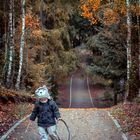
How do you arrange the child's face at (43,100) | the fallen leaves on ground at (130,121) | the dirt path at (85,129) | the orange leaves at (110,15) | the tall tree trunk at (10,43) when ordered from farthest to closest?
the tall tree trunk at (10,43) → the orange leaves at (110,15) → the fallen leaves on ground at (130,121) → the dirt path at (85,129) → the child's face at (43,100)

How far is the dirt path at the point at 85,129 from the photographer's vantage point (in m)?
12.1

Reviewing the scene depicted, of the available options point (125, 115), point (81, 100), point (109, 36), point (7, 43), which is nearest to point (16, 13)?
point (7, 43)

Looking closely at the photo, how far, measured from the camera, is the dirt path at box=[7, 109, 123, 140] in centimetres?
1210

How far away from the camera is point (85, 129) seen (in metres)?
13.6

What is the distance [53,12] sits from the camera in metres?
33.1

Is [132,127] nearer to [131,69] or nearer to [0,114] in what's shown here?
[0,114]

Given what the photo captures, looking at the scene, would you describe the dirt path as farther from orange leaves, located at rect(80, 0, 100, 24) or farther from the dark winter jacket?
orange leaves, located at rect(80, 0, 100, 24)

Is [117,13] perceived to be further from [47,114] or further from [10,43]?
[47,114]

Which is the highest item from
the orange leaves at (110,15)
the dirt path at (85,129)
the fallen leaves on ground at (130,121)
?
the orange leaves at (110,15)

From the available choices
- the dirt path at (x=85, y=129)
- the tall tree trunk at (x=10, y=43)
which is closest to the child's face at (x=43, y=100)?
the dirt path at (x=85, y=129)

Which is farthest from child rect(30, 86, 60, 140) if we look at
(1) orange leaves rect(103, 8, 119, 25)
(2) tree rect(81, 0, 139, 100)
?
(1) orange leaves rect(103, 8, 119, 25)

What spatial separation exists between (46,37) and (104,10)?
41.0 feet

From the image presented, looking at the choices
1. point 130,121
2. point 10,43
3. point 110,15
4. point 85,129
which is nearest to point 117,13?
point 110,15

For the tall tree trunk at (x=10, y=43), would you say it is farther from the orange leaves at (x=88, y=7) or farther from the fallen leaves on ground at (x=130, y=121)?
the fallen leaves on ground at (x=130, y=121)
